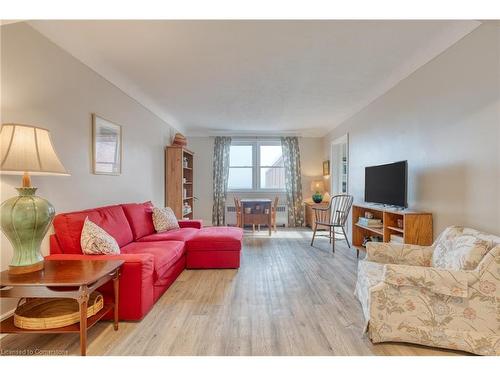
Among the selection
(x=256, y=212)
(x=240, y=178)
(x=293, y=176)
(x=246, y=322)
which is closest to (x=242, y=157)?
(x=240, y=178)

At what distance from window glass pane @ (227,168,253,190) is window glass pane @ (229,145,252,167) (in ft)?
0.45

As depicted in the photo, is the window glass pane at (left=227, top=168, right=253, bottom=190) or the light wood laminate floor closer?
the light wood laminate floor

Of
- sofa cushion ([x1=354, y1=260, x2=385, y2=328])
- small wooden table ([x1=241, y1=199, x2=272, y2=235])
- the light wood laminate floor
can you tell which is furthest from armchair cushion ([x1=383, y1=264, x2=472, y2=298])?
small wooden table ([x1=241, y1=199, x2=272, y2=235])

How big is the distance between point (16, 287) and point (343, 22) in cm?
311

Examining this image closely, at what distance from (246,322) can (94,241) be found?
4.88 feet

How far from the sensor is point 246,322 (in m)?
2.21

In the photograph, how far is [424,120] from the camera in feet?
9.64

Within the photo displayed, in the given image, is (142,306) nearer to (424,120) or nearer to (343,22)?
(343,22)

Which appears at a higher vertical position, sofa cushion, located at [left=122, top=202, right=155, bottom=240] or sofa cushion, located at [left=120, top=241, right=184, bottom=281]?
sofa cushion, located at [left=122, top=202, right=155, bottom=240]

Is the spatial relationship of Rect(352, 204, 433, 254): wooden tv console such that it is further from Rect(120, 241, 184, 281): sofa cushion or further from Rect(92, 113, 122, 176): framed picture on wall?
Rect(92, 113, 122, 176): framed picture on wall

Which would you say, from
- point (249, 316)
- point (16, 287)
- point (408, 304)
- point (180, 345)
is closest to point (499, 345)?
point (408, 304)

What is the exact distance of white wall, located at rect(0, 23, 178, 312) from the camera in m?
2.05


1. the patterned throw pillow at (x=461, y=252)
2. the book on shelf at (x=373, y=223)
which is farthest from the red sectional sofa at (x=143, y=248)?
the patterned throw pillow at (x=461, y=252)

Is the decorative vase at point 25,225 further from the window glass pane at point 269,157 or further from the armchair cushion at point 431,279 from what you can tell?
the window glass pane at point 269,157
